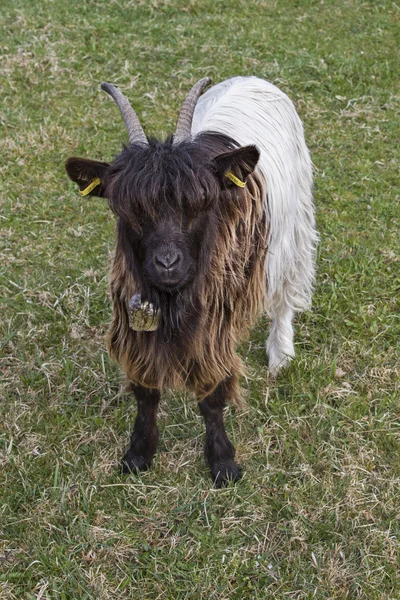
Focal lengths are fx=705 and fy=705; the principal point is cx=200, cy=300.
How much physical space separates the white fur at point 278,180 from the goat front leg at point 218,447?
792 mm

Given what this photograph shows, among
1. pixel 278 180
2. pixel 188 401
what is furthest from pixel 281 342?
pixel 278 180

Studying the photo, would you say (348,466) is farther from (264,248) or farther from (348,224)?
(348,224)

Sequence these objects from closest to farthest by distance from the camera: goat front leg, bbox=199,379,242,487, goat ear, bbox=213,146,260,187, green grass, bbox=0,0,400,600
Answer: goat ear, bbox=213,146,260,187, green grass, bbox=0,0,400,600, goat front leg, bbox=199,379,242,487

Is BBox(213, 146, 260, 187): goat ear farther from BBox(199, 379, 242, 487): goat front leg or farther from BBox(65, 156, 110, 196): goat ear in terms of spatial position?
BBox(199, 379, 242, 487): goat front leg

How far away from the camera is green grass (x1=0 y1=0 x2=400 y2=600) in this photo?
11.7 feet

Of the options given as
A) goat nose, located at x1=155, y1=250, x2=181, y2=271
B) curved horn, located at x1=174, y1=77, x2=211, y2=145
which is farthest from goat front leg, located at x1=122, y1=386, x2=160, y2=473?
curved horn, located at x1=174, y1=77, x2=211, y2=145

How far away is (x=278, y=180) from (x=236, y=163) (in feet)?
2.97

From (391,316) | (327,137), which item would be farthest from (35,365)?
(327,137)

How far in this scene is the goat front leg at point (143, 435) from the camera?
4016 mm

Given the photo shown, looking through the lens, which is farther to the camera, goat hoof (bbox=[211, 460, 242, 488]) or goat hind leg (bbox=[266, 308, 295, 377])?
goat hind leg (bbox=[266, 308, 295, 377])

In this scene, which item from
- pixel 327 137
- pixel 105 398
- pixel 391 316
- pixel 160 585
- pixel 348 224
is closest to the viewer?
pixel 160 585

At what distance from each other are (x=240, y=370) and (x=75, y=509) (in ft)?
3.86

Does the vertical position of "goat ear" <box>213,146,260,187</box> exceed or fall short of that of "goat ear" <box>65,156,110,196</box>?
it exceeds it

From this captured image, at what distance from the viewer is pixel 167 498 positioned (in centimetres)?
393
